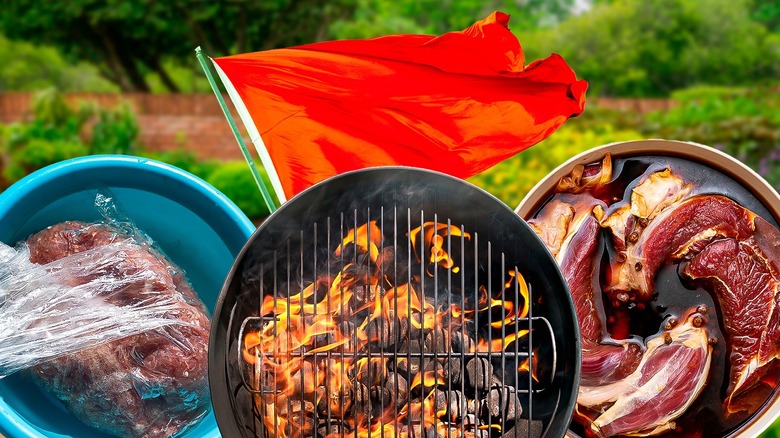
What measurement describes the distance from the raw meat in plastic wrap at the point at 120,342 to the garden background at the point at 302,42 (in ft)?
18.4

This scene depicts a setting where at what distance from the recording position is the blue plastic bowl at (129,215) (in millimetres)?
2133

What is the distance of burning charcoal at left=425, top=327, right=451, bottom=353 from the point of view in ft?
6.06

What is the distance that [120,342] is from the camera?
6.79 ft

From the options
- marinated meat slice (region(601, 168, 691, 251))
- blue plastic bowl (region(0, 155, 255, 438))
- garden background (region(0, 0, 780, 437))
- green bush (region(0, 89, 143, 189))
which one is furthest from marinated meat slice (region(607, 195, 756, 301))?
green bush (region(0, 89, 143, 189))

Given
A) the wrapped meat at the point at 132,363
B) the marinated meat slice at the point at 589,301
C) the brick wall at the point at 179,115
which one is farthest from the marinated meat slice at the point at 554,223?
the brick wall at the point at 179,115

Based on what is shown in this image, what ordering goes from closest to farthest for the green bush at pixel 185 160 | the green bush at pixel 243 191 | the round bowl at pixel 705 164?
the round bowl at pixel 705 164 → the green bush at pixel 243 191 → the green bush at pixel 185 160

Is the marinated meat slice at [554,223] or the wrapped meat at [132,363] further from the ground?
the marinated meat slice at [554,223]

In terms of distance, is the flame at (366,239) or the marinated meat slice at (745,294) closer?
the flame at (366,239)

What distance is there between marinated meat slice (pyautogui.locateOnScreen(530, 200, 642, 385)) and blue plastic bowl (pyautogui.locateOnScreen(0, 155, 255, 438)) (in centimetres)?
84

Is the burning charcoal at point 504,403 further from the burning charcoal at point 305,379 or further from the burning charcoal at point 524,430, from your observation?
the burning charcoal at point 305,379

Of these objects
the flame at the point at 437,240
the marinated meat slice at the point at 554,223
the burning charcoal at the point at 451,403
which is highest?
the marinated meat slice at the point at 554,223

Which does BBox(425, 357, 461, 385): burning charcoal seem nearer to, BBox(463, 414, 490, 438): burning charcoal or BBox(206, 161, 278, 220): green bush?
BBox(463, 414, 490, 438): burning charcoal

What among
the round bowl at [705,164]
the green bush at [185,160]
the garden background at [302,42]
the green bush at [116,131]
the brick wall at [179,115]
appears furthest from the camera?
the brick wall at [179,115]

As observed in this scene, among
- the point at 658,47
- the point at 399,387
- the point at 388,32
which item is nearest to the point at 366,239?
the point at 399,387
